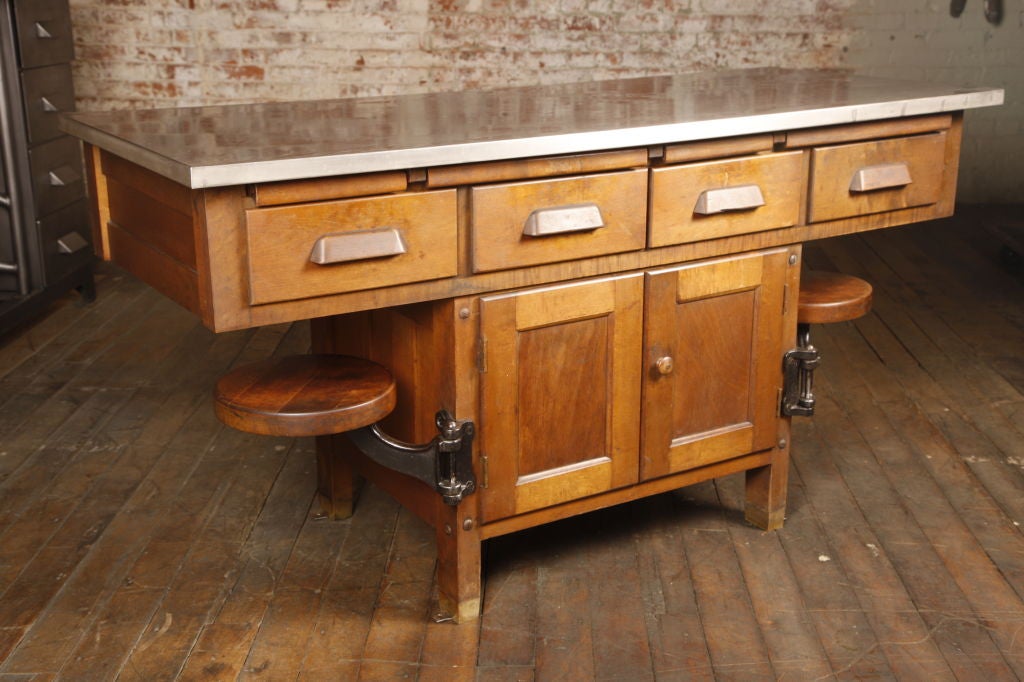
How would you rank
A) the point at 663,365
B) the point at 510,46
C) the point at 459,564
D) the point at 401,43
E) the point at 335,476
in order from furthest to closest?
1. the point at 510,46
2. the point at 401,43
3. the point at 335,476
4. the point at 663,365
5. the point at 459,564

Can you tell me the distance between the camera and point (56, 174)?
4.44 metres

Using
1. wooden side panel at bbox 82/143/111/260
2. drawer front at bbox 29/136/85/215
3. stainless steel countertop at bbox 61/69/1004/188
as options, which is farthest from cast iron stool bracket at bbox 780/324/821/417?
drawer front at bbox 29/136/85/215

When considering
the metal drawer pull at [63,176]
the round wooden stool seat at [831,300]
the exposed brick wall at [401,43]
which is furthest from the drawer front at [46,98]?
the round wooden stool seat at [831,300]

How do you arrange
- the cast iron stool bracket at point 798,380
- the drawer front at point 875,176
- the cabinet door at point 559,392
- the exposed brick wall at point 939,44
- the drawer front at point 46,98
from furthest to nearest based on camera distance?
the exposed brick wall at point 939,44, the drawer front at point 46,98, the cast iron stool bracket at point 798,380, the drawer front at point 875,176, the cabinet door at point 559,392

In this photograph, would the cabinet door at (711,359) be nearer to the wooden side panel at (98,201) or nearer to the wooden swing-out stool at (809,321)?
the wooden swing-out stool at (809,321)

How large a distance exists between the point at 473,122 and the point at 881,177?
920 millimetres

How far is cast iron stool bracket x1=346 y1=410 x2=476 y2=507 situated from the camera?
7.50ft

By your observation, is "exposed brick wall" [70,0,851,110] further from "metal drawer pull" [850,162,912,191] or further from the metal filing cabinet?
"metal drawer pull" [850,162,912,191]

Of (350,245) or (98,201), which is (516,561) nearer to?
(350,245)

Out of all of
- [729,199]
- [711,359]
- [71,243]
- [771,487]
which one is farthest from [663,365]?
[71,243]

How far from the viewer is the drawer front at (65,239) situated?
439 centimetres

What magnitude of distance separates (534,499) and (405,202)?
70 cm

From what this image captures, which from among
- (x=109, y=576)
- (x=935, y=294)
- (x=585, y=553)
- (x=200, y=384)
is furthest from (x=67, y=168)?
(x=935, y=294)

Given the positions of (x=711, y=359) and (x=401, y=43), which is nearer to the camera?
(x=711, y=359)
